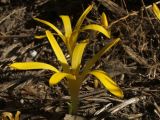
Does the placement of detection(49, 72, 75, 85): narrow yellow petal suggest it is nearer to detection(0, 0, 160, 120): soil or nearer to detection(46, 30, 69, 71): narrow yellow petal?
detection(46, 30, 69, 71): narrow yellow petal

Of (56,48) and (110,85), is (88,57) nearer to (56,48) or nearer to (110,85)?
(56,48)

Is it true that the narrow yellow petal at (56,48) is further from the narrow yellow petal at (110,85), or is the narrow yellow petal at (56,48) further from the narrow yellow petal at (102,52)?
the narrow yellow petal at (110,85)

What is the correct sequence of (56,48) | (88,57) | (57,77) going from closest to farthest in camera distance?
(57,77) → (56,48) → (88,57)

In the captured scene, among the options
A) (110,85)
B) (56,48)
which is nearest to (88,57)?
(56,48)

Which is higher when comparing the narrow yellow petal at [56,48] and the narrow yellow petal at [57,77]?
the narrow yellow petal at [56,48]

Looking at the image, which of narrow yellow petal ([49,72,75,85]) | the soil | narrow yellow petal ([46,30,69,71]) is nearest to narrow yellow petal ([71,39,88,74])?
narrow yellow petal ([46,30,69,71])

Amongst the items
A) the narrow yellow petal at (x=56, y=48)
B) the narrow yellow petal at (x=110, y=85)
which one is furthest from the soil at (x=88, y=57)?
the narrow yellow petal at (x=110, y=85)

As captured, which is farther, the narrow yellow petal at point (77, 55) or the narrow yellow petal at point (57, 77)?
the narrow yellow petal at point (77, 55)

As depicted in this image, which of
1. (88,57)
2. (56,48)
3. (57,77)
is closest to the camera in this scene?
(57,77)

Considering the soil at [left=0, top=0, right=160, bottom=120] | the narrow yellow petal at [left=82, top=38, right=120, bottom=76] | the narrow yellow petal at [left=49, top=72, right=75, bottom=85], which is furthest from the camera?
the soil at [left=0, top=0, right=160, bottom=120]
